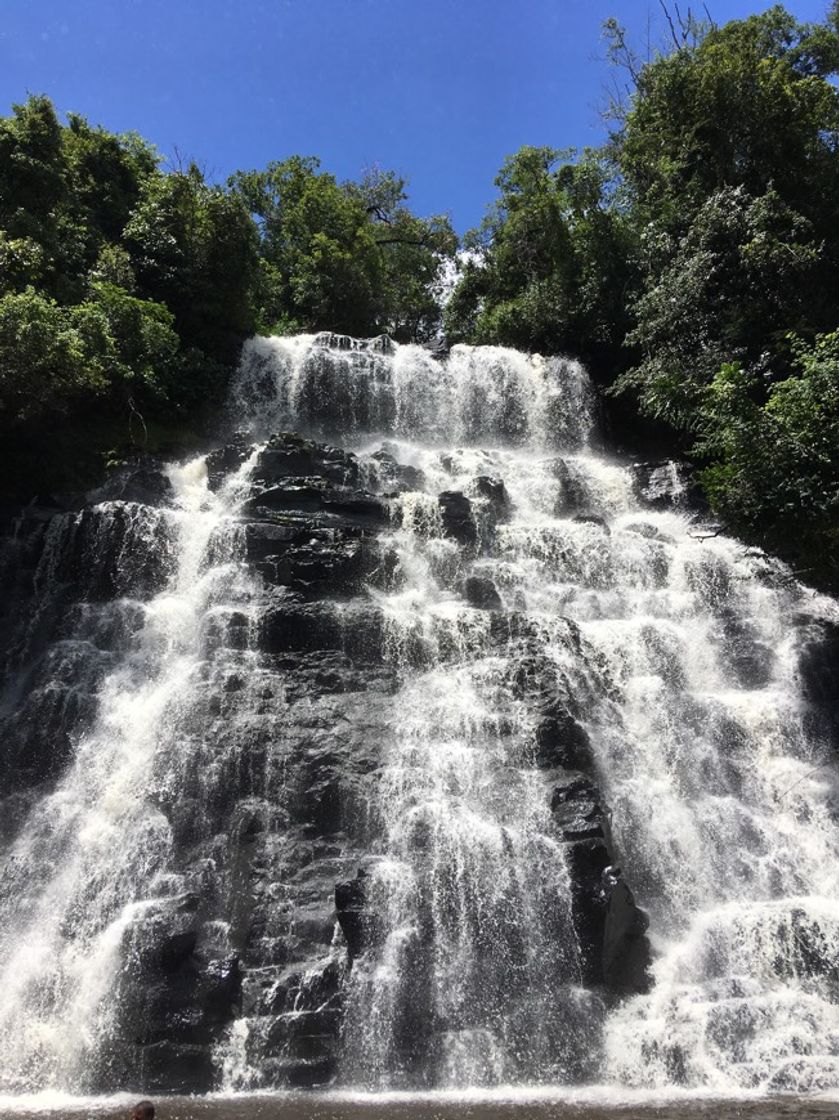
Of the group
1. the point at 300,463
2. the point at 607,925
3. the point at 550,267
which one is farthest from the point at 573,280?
the point at 607,925

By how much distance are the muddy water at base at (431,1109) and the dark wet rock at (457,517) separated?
9.98 m

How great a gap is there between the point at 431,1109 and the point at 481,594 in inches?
329

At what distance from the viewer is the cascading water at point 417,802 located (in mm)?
8133

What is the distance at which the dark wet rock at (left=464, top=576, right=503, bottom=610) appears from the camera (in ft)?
45.9

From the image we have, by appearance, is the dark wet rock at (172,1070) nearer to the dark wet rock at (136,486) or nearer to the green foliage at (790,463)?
the dark wet rock at (136,486)

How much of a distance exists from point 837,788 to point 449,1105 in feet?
23.7

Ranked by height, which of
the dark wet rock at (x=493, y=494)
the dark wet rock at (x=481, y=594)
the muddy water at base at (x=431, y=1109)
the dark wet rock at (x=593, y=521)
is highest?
the dark wet rock at (x=493, y=494)

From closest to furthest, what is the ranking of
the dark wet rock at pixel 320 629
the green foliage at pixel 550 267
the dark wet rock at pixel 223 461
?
the dark wet rock at pixel 320 629 → the dark wet rock at pixel 223 461 → the green foliage at pixel 550 267

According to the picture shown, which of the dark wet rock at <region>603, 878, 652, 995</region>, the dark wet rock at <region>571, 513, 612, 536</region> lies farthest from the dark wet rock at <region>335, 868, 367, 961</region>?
the dark wet rock at <region>571, 513, 612, 536</region>

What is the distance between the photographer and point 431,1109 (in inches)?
279

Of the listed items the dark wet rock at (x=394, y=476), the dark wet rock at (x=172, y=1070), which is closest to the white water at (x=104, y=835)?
the dark wet rock at (x=172, y=1070)

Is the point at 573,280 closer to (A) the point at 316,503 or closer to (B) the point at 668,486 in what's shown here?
(B) the point at 668,486

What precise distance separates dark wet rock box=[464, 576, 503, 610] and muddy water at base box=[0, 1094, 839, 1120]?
7937 millimetres

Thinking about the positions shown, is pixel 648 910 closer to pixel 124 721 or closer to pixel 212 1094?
pixel 212 1094
